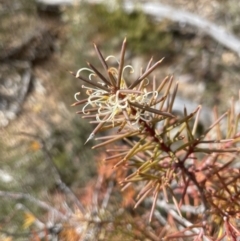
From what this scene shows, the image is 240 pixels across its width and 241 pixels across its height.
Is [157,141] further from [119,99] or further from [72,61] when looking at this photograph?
[72,61]

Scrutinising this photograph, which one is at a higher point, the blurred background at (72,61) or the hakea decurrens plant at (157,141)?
the hakea decurrens plant at (157,141)

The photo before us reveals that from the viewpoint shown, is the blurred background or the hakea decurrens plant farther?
the blurred background

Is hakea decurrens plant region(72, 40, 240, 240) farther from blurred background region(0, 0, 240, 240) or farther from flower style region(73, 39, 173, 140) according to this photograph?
blurred background region(0, 0, 240, 240)

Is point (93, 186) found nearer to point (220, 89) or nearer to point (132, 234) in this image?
point (132, 234)

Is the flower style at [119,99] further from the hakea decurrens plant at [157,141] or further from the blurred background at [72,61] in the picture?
the blurred background at [72,61]

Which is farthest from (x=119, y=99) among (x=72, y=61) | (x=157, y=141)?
(x=72, y=61)

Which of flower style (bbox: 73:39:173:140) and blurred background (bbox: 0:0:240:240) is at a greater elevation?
flower style (bbox: 73:39:173:140)

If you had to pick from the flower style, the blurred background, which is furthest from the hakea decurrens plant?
the blurred background

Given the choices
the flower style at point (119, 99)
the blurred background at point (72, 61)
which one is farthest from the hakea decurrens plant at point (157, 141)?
the blurred background at point (72, 61)

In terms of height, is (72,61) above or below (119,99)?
below
